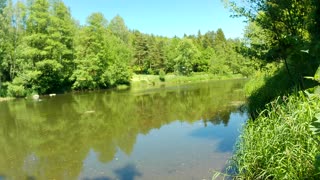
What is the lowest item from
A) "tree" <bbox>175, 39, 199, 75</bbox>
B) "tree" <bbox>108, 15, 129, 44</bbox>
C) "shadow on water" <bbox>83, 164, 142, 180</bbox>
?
"shadow on water" <bbox>83, 164, 142, 180</bbox>

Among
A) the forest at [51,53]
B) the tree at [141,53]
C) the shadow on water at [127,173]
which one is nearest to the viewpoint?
the shadow on water at [127,173]

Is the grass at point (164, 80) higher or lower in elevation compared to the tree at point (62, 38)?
lower

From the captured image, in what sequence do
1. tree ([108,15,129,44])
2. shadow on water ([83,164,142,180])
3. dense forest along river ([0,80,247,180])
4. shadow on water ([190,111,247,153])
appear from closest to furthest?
shadow on water ([83,164,142,180]) → dense forest along river ([0,80,247,180]) → shadow on water ([190,111,247,153]) → tree ([108,15,129,44])

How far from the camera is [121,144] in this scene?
11.1m

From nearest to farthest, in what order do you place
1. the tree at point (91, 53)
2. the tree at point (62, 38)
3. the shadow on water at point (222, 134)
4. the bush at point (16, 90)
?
the shadow on water at point (222, 134) → the bush at point (16, 90) → the tree at point (62, 38) → the tree at point (91, 53)

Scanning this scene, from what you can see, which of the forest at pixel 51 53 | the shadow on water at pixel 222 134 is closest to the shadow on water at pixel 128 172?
the shadow on water at pixel 222 134

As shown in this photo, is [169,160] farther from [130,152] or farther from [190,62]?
[190,62]

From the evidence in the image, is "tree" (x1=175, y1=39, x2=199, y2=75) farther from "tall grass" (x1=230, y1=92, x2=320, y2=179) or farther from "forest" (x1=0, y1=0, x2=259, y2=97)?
"tall grass" (x1=230, y1=92, x2=320, y2=179)

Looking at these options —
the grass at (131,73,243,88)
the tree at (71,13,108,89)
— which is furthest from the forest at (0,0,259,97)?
the grass at (131,73,243,88)

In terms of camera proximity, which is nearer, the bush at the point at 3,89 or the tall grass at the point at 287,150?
the tall grass at the point at 287,150

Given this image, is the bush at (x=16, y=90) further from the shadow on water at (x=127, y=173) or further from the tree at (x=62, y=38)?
the shadow on water at (x=127, y=173)

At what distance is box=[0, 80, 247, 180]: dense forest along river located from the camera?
8117 mm

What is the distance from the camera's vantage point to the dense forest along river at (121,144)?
8117 millimetres

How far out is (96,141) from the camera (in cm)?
1178
